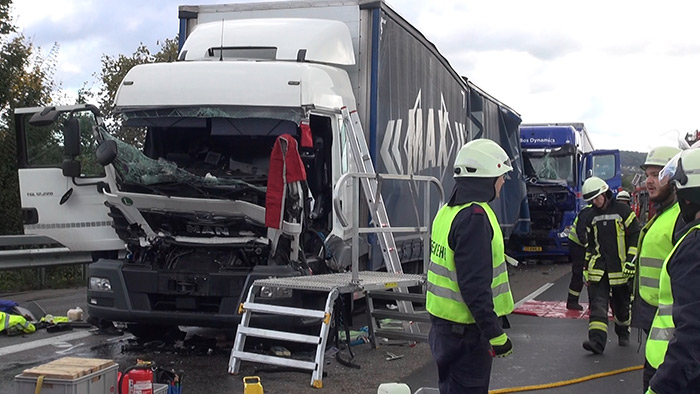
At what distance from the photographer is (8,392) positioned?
662 cm

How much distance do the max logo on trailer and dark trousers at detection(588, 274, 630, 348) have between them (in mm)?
2572

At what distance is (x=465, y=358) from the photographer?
4.27m

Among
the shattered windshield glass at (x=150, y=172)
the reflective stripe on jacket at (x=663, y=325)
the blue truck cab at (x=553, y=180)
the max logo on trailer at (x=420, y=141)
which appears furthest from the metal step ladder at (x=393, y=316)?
the blue truck cab at (x=553, y=180)

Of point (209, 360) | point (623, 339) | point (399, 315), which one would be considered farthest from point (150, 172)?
point (623, 339)

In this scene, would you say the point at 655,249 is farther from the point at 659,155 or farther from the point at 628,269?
the point at 628,269

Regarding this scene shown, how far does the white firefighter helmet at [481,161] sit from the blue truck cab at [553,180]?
15082 mm

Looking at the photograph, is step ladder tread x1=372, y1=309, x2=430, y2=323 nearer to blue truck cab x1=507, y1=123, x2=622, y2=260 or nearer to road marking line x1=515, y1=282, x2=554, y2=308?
road marking line x1=515, y1=282, x2=554, y2=308

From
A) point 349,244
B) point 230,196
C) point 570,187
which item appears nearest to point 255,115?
point 230,196

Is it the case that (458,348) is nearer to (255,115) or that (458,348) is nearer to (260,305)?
(260,305)

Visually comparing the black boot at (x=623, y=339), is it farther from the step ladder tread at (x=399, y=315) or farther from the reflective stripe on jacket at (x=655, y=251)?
the reflective stripe on jacket at (x=655, y=251)

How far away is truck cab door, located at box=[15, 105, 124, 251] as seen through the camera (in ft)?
26.9

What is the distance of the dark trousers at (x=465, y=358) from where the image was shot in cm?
424

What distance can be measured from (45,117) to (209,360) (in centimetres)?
273

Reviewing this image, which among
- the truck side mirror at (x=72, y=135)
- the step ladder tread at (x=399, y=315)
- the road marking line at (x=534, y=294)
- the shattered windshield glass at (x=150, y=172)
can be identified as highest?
the truck side mirror at (x=72, y=135)
